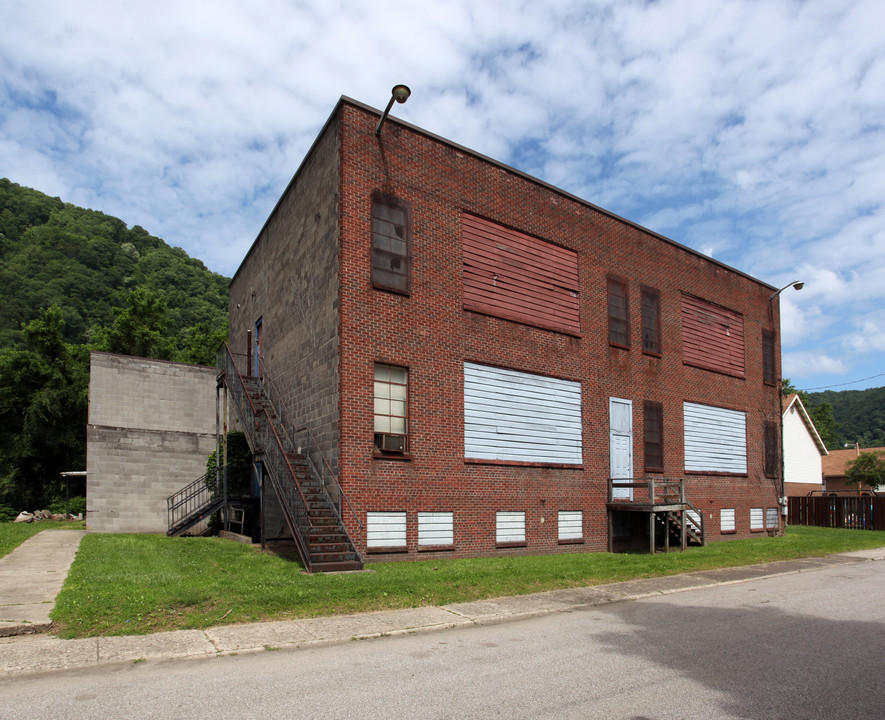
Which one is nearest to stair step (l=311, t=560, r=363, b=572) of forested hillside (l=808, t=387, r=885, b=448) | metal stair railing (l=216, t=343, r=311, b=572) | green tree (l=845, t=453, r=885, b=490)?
metal stair railing (l=216, t=343, r=311, b=572)

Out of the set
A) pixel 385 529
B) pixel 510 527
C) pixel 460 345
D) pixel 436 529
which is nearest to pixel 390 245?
pixel 460 345

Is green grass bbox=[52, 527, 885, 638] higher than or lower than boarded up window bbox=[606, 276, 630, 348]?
lower

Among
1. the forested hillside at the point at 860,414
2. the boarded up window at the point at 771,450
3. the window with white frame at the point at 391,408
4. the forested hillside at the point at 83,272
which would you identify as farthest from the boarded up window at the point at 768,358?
the forested hillside at the point at 860,414

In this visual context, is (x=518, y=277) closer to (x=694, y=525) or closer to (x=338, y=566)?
(x=338, y=566)

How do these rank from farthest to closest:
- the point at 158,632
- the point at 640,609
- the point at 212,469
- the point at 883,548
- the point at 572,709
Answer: the point at 212,469 < the point at 883,548 < the point at 640,609 < the point at 158,632 < the point at 572,709

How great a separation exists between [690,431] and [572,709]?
63.4ft

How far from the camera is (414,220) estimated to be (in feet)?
53.7

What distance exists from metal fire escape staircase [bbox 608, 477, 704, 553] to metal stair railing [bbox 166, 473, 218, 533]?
522 inches

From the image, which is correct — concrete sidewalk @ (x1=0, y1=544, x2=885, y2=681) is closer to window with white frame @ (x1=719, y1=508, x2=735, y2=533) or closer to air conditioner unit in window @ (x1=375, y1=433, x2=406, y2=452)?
air conditioner unit in window @ (x1=375, y1=433, x2=406, y2=452)

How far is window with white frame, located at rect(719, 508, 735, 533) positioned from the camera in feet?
78.0

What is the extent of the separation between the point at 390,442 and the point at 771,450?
62.5ft

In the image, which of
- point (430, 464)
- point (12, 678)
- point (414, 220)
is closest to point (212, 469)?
point (430, 464)

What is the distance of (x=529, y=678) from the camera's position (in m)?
6.30

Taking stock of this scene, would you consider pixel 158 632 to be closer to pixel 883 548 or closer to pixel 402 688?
pixel 402 688
